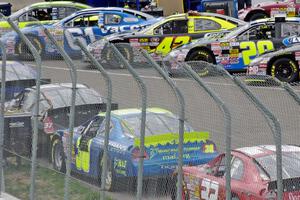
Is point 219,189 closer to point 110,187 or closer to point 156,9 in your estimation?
point 110,187

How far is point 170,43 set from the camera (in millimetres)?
21750

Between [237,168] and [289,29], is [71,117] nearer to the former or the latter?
[237,168]

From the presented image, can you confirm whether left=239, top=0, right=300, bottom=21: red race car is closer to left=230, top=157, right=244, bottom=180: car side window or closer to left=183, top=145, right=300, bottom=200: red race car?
left=230, top=157, right=244, bottom=180: car side window

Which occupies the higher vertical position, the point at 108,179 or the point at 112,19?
the point at 112,19

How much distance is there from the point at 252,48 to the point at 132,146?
1209 centimetres

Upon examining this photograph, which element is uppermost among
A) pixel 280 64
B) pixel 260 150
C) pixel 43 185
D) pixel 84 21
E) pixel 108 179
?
pixel 84 21

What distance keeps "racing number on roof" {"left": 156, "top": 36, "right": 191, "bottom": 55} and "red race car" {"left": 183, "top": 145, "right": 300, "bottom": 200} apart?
47.7 ft

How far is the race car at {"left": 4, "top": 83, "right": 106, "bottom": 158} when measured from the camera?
8289 mm

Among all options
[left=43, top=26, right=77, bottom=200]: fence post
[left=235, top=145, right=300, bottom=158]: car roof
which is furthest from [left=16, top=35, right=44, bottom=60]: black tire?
[left=235, top=145, right=300, bottom=158]: car roof

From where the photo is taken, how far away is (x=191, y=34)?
2183cm

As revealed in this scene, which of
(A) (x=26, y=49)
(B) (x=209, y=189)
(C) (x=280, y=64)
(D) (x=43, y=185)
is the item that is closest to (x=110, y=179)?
(B) (x=209, y=189)

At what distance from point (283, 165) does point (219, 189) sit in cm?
68

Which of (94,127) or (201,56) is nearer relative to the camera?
(94,127)

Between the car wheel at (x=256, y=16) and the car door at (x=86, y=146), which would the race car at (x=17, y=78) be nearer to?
the car door at (x=86, y=146)
